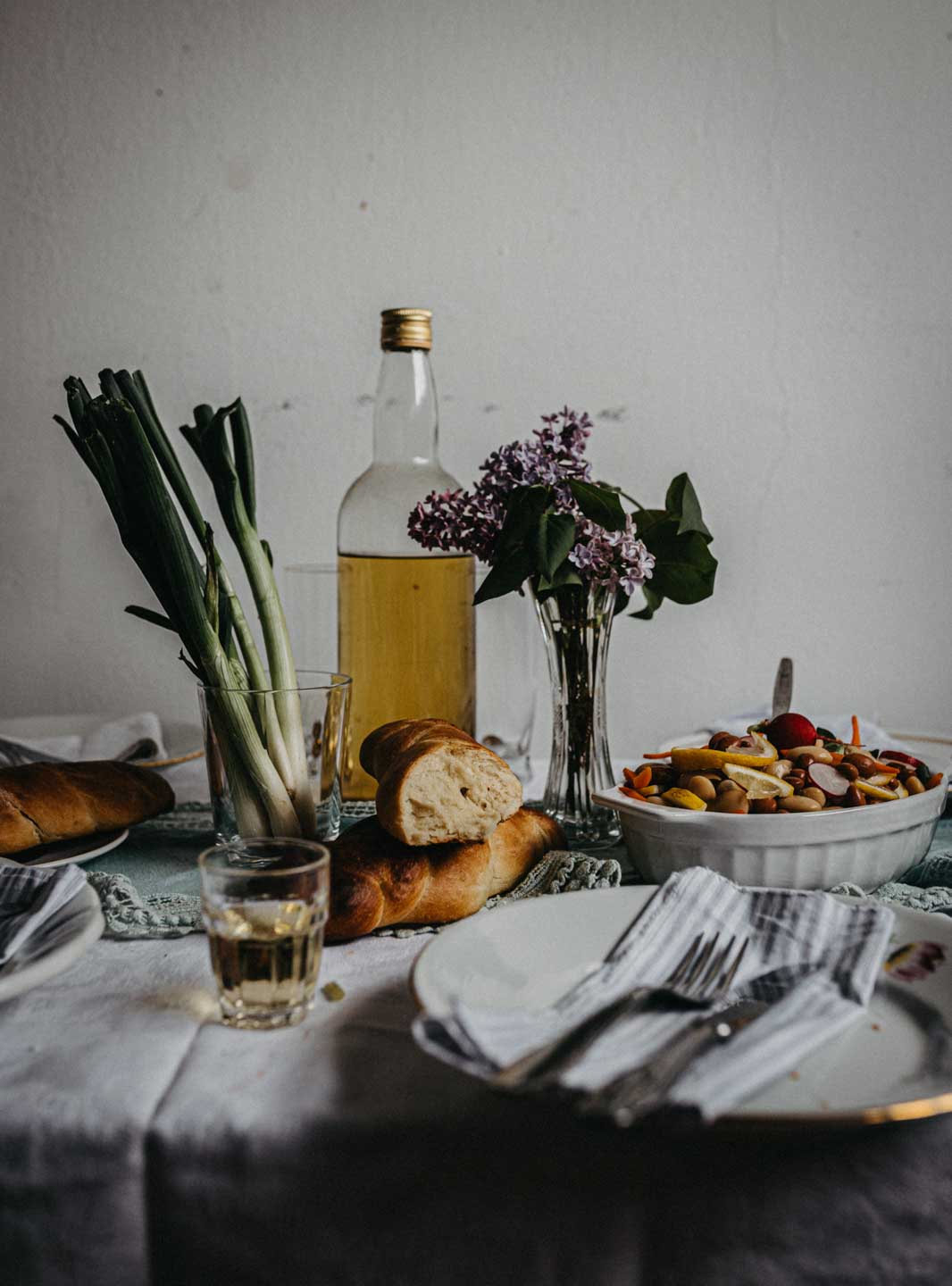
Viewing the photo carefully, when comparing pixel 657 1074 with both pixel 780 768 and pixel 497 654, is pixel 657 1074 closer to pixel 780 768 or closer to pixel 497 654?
pixel 780 768

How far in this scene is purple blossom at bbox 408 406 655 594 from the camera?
2.57ft

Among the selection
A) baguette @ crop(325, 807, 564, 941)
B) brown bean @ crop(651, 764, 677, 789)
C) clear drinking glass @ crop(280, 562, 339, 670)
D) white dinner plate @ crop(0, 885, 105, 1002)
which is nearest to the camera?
white dinner plate @ crop(0, 885, 105, 1002)

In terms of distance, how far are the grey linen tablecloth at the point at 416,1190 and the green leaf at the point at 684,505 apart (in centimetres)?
47

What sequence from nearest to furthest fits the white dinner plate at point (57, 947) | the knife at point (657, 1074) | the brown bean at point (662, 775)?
the knife at point (657, 1074) → the white dinner plate at point (57, 947) → the brown bean at point (662, 775)

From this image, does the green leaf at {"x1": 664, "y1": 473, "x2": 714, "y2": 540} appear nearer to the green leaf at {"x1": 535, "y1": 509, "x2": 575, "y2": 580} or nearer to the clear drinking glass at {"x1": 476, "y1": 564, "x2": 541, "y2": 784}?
the green leaf at {"x1": 535, "y1": 509, "x2": 575, "y2": 580}

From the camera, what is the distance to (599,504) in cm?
78

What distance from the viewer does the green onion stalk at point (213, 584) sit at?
75 cm

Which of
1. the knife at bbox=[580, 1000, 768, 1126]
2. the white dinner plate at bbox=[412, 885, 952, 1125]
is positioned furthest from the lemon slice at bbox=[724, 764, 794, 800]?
the knife at bbox=[580, 1000, 768, 1126]

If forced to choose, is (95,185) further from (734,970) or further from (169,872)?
(734,970)

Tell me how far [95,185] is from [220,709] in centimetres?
85

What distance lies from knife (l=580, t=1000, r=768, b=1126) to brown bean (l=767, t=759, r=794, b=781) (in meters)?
0.26

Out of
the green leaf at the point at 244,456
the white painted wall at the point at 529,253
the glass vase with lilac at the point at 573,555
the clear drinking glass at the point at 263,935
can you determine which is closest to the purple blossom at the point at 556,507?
the glass vase with lilac at the point at 573,555

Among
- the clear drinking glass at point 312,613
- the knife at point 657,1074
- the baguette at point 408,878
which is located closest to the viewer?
the knife at point 657,1074

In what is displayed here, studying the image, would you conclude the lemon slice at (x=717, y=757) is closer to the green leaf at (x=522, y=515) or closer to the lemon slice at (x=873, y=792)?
the lemon slice at (x=873, y=792)
